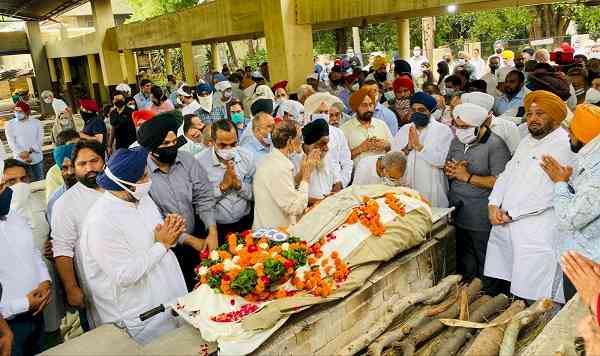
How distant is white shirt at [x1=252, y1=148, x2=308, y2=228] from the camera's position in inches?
144

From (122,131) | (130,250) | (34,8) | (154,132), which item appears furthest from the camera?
(34,8)

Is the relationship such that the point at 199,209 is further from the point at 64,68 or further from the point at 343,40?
the point at 64,68

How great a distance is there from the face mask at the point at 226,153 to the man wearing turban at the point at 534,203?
2224mm

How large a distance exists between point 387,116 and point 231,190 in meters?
2.86

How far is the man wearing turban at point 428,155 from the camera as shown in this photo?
14.6 ft

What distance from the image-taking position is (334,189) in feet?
15.2

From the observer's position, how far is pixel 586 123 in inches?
116

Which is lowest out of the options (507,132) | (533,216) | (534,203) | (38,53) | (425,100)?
(533,216)

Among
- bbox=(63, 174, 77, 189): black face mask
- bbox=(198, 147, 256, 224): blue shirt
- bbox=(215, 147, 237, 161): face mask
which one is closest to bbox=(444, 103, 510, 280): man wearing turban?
bbox=(198, 147, 256, 224): blue shirt

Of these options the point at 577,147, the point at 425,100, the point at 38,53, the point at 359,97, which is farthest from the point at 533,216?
the point at 38,53

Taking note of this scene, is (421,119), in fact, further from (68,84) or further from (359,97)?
(68,84)

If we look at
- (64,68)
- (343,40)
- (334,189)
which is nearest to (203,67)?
(64,68)

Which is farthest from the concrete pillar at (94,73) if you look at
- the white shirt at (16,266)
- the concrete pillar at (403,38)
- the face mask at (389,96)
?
the white shirt at (16,266)

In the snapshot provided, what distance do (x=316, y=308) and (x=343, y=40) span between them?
20.5 m
